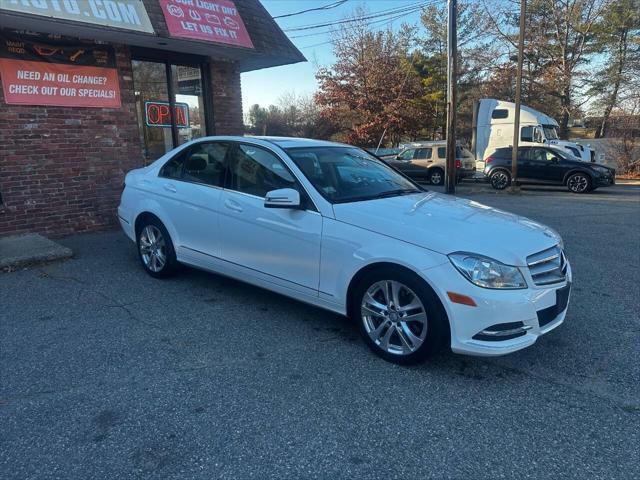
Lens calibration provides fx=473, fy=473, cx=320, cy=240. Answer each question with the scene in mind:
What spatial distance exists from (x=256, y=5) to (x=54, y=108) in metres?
4.44

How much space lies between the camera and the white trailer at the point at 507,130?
18.5 meters

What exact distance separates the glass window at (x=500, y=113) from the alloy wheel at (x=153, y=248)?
17750 millimetres

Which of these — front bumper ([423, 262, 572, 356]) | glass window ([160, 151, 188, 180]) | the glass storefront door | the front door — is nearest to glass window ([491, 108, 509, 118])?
the glass storefront door

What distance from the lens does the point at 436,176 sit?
19484mm

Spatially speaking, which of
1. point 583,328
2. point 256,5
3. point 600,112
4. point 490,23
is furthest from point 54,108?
point 600,112

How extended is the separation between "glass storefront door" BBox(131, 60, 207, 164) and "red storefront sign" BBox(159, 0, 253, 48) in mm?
1246

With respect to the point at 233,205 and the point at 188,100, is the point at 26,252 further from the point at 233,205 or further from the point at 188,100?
the point at 188,100

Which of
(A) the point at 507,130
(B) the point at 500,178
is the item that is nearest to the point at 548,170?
(B) the point at 500,178

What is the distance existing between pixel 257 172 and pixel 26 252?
12.4 ft

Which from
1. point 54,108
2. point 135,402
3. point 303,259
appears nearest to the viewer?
point 135,402

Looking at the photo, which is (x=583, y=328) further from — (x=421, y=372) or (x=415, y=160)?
(x=415, y=160)

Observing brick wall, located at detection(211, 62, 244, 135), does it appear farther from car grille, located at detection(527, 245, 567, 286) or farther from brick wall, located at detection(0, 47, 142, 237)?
car grille, located at detection(527, 245, 567, 286)

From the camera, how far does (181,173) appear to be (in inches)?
199

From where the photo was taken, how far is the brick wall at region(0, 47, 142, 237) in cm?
710
